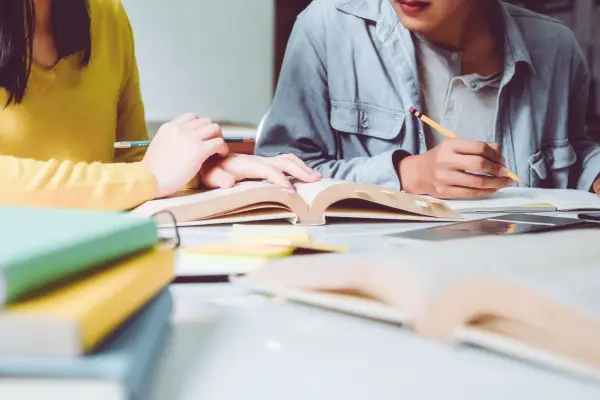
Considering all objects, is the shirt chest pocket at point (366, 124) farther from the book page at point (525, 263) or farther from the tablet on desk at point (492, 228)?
the book page at point (525, 263)

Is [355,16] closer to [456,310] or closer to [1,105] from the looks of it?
[1,105]

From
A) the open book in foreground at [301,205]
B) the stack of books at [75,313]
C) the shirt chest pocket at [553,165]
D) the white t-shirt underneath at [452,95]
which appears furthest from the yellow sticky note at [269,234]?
the shirt chest pocket at [553,165]

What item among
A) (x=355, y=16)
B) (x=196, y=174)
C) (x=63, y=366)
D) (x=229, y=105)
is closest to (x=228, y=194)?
(x=196, y=174)

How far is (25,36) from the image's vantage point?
98 cm

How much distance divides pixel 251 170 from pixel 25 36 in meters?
0.43

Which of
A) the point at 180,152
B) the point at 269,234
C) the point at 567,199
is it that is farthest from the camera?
the point at 567,199

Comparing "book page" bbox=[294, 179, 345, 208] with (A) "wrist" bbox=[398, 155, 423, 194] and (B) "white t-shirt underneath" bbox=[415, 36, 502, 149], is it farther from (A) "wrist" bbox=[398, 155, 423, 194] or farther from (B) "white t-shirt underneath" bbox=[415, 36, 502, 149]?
(B) "white t-shirt underneath" bbox=[415, 36, 502, 149]

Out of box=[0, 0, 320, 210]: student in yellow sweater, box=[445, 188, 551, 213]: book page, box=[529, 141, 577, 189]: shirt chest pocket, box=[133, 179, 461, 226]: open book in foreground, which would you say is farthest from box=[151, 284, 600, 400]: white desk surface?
box=[529, 141, 577, 189]: shirt chest pocket

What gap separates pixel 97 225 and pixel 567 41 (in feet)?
4.84

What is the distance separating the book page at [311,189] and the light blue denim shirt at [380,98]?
467mm

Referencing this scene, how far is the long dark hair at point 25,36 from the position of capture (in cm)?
→ 94

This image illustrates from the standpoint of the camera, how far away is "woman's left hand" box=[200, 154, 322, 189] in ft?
2.79

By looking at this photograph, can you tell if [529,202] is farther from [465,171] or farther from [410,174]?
[410,174]

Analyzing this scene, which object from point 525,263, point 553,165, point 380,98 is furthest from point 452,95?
point 525,263
